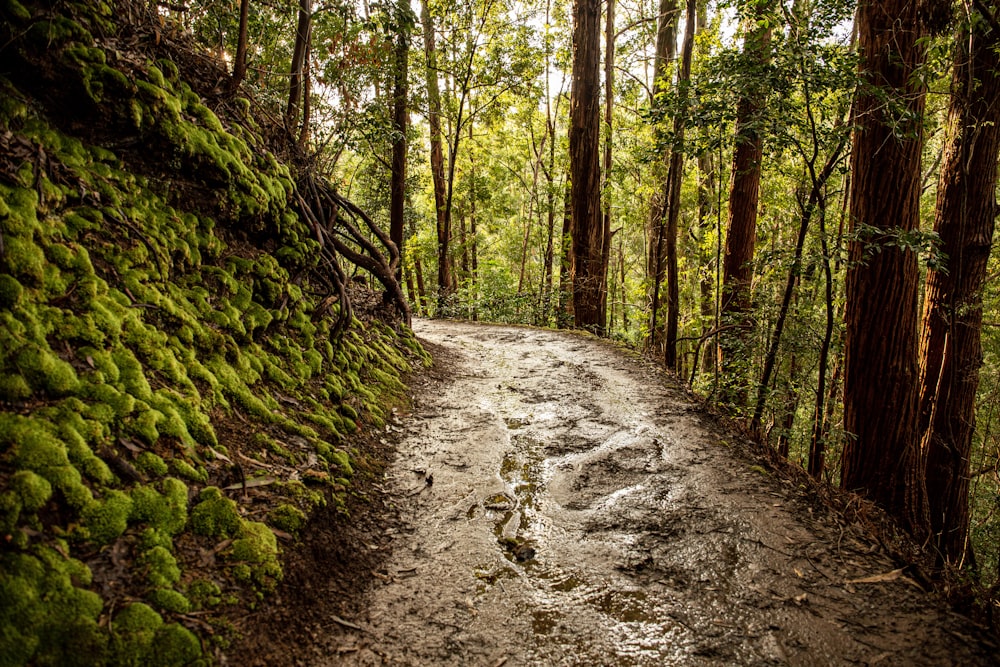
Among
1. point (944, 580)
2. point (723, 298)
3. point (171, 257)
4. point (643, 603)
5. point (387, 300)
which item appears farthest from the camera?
point (723, 298)

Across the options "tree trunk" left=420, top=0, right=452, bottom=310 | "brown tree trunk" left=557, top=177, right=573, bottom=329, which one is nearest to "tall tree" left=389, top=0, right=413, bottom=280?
"tree trunk" left=420, top=0, right=452, bottom=310

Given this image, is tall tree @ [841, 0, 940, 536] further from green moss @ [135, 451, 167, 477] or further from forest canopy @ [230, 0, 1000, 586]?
green moss @ [135, 451, 167, 477]

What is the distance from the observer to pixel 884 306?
5.75m

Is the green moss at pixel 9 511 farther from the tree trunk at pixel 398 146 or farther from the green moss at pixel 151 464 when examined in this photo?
the tree trunk at pixel 398 146

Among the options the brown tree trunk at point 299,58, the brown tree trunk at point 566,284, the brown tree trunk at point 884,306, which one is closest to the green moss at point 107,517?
the brown tree trunk at point 299,58

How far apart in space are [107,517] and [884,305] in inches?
285

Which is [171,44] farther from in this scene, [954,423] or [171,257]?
[954,423]

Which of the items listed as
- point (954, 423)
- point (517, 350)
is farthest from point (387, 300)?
point (954, 423)

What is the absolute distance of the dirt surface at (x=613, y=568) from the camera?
2.45 meters

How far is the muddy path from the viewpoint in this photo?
246 centimetres

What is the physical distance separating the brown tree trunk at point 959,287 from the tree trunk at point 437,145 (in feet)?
33.4

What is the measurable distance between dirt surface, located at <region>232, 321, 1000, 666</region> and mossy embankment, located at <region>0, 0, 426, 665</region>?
51 centimetres

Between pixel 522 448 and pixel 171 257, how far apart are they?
3282 mm

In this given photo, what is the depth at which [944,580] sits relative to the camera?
295 cm
